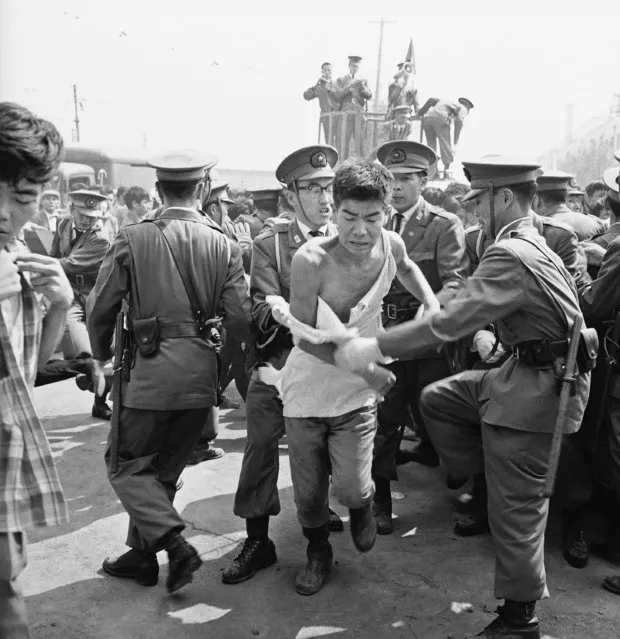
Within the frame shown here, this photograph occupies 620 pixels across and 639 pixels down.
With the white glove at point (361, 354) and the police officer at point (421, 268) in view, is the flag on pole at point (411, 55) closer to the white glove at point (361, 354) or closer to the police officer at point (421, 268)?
the police officer at point (421, 268)

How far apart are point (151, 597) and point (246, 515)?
1.92 feet

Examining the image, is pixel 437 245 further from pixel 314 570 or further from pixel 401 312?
pixel 314 570

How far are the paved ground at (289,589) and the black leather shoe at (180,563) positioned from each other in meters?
0.15

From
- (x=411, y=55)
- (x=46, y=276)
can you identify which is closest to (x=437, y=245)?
(x=46, y=276)

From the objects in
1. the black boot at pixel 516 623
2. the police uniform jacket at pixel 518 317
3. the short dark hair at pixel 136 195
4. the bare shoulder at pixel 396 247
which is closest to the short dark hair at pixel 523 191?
the police uniform jacket at pixel 518 317

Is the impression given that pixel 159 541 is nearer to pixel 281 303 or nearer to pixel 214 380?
pixel 214 380

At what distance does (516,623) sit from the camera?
287 cm

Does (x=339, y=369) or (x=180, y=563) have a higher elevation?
(x=339, y=369)

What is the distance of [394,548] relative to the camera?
3.81 meters

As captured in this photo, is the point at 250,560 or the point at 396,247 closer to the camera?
the point at 396,247

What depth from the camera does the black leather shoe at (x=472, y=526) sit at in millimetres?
3980

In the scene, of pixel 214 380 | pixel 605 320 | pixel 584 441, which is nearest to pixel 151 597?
pixel 214 380

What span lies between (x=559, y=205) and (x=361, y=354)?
11.7ft

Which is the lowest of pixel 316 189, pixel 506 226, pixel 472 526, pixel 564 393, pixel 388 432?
pixel 472 526
